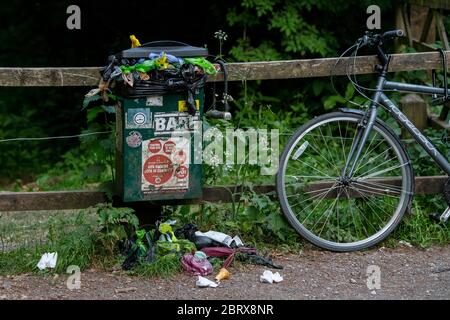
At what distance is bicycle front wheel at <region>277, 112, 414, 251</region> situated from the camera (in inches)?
230

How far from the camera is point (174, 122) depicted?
5504 mm

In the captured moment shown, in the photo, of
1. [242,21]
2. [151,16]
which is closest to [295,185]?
[242,21]

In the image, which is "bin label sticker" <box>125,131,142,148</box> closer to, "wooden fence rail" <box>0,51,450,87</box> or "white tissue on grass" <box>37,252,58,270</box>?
"wooden fence rail" <box>0,51,450,87</box>

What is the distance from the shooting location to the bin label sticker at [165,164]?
5488mm

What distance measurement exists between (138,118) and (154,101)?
15cm

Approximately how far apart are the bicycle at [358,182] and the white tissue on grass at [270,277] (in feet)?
1.70

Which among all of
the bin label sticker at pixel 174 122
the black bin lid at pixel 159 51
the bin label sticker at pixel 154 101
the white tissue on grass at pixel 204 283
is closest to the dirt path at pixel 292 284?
the white tissue on grass at pixel 204 283

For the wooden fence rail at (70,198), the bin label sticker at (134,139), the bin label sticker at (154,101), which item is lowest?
the wooden fence rail at (70,198)

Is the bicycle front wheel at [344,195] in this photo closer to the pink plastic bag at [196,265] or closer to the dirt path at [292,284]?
the dirt path at [292,284]

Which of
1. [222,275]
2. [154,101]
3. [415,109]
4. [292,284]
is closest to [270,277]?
[292,284]

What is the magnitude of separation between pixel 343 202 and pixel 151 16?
15.9 ft

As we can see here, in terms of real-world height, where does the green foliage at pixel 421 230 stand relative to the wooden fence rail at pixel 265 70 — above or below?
below

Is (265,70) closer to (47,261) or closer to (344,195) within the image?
(344,195)

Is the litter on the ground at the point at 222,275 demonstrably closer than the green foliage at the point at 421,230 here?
Yes
